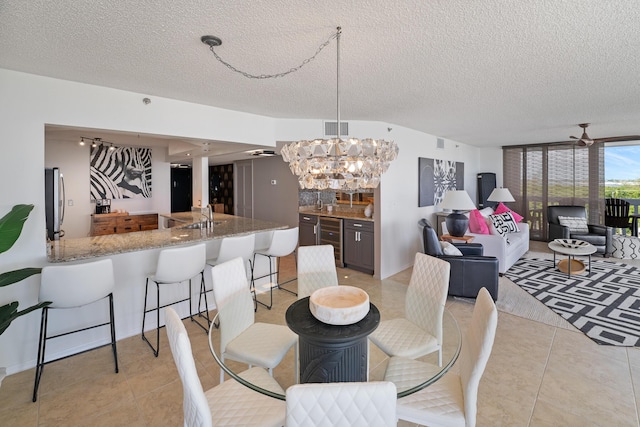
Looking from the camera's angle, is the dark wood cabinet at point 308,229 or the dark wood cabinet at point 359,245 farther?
the dark wood cabinet at point 308,229

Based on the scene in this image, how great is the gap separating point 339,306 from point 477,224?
4.22 meters

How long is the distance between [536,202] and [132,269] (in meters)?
8.30

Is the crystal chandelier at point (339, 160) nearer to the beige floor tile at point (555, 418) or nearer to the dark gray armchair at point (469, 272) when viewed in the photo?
the beige floor tile at point (555, 418)

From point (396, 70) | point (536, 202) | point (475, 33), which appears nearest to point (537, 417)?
point (475, 33)

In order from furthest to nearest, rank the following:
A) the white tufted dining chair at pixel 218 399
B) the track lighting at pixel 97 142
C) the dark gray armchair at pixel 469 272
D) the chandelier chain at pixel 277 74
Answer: the track lighting at pixel 97 142, the dark gray armchair at pixel 469 272, the chandelier chain at pixel 277 74, the white tufted dining chair at pixel 218 399

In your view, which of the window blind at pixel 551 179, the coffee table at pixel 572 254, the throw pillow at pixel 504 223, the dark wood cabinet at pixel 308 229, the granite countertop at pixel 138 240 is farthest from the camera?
the window blind at pixel 551 179

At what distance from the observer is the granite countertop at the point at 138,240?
2781mm

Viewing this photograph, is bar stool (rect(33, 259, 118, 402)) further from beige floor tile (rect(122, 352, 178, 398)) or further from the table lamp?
the table lamp

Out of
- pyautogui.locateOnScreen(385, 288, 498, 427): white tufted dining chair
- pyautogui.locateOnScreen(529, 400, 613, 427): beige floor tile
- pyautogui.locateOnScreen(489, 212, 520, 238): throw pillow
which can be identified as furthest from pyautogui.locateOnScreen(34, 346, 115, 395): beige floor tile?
pyautogui.locateOnScreen(489, 212, 520, 238): throw pillow

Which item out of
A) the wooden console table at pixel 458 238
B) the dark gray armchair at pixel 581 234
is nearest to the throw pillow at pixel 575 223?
the dark gray armchair at pixel 581 234

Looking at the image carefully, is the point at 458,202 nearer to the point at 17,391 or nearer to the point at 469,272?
the point at 469,272

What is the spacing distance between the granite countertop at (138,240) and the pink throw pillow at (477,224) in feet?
10.6

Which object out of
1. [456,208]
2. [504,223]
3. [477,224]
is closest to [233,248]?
[456,208]

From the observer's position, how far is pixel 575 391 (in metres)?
2.22
